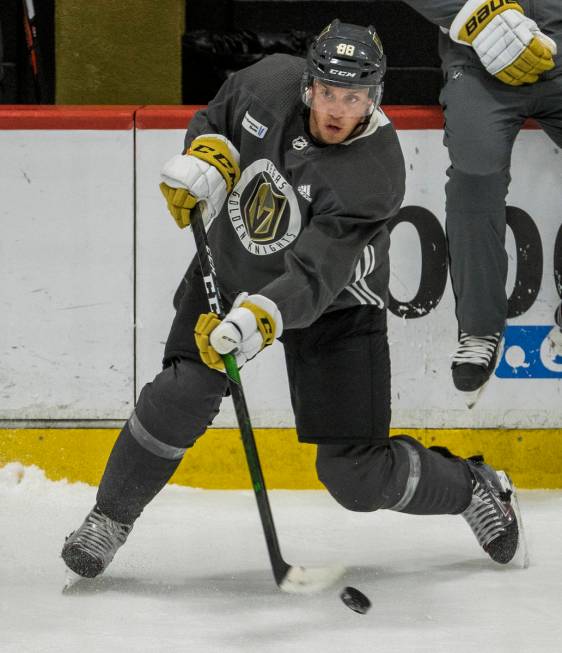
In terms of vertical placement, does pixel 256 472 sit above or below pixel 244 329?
below

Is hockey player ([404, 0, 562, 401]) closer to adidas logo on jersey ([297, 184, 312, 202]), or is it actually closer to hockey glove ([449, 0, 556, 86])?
hockey glove ([449, 0, 556, 86])

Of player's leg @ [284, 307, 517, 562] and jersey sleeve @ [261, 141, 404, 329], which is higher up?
jersey sleeve @ [261, 141, 404, 329]

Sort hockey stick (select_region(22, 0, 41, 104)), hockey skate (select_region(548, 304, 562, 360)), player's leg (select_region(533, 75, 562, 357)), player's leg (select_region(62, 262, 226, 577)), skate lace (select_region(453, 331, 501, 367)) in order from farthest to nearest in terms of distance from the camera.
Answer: hockey stick (select_region(22, 0, 41, 104)) → hockey skate (select_region(548, 304, 562, 360)) → skate lace (select_region(453, 331, 501, 367)) → player's leg (select_region(533, 75, 562, 357)) → player's leg (select_region(62, 262, 226, 577))

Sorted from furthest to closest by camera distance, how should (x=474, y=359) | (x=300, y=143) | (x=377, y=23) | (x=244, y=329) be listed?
(x=377, y=23)
(x=474, y=359)
(x=300, y=143)
(x=244, y=329)

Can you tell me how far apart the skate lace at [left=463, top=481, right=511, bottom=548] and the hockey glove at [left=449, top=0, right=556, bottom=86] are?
914mm

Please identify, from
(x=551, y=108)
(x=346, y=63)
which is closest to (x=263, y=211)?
(x=346, y=63)

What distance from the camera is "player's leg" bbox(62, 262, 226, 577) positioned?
243 cm

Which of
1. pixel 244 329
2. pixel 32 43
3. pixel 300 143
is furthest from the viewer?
pixel 32 43

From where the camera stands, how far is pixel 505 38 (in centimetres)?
283

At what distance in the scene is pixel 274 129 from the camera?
2.44m

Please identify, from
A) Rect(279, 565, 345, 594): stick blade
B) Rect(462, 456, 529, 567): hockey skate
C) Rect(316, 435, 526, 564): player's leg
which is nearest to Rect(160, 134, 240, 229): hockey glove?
Rect(316, 435, 526, 564): player's leg

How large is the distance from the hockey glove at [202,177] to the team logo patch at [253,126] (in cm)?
5

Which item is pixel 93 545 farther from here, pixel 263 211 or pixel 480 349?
pixel 480 349

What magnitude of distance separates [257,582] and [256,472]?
1.19 feet
